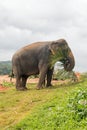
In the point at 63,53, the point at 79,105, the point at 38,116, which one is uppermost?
the point at 63,53

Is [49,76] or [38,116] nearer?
[38,116]

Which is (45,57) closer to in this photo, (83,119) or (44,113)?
(44,113)

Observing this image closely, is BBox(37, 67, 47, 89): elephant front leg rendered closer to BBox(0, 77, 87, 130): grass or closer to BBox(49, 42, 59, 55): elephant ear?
BBox(49, 42, 59, 55): elephant ear

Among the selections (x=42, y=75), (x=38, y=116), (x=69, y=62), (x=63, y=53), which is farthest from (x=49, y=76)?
(x=38, y=116)

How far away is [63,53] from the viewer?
62.9 feet

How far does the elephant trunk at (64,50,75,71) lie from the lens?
62.6ft

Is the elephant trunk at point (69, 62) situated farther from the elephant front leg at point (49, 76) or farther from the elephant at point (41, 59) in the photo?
the elephant front leg at point (49, 76)

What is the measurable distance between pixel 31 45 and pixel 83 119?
11116 mm

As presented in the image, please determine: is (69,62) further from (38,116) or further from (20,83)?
(38,116)

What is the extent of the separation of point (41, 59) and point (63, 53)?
3.40 ft

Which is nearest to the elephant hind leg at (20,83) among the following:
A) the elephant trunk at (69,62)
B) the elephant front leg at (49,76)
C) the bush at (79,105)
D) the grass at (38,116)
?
the elephant front leg at (49,76)

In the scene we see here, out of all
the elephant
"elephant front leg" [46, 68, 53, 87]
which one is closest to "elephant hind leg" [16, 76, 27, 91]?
the elephant

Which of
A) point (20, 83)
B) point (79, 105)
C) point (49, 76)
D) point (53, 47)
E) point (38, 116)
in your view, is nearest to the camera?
point (79, 105)

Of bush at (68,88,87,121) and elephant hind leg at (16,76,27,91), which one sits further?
elephant hind leg at (16,76,27,91)
